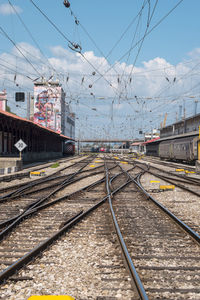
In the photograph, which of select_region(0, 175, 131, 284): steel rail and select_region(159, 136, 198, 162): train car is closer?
select_region(0, 175, 131, 284): steel rail

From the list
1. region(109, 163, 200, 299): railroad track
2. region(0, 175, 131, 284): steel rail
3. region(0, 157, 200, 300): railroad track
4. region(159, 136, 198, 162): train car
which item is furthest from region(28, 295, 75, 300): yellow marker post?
region(159, 136, 198, 162): train car

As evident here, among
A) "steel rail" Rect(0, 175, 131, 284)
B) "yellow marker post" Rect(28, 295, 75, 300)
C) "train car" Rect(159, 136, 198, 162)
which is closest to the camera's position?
"yellow marker post" Rect(28, 295, 75, 300)

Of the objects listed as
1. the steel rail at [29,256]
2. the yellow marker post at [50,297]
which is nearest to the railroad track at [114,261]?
the steel rail at [29,256]

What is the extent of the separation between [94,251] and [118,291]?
4.84 ft

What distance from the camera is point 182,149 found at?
112 ft

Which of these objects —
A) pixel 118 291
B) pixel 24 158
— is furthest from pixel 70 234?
pixel 24 158

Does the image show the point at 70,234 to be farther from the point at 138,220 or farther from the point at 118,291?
the point at 118,291

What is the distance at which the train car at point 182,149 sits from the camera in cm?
2931

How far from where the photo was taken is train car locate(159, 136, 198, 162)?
2931 cm

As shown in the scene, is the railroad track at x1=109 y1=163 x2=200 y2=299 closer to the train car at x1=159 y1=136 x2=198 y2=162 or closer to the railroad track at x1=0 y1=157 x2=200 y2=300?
the railroad track at x1=0 y1=157 x2=200 y2=300

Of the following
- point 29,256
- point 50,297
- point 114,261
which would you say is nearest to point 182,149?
point 114,261

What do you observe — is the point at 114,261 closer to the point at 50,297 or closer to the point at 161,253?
the point at 161,253

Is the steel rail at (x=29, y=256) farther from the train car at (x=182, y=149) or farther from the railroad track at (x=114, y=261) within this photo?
the train car at (x=182, y=149)

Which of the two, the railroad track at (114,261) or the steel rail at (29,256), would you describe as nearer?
the railroad track at (114,261)
